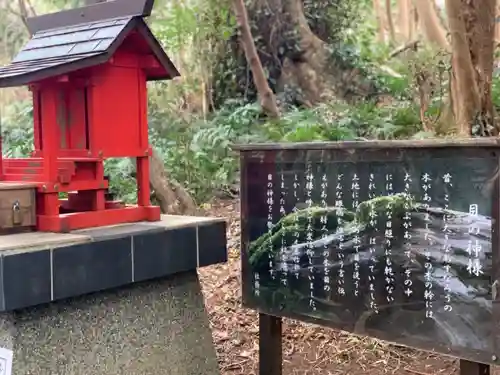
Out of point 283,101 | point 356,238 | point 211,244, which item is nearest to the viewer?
point 356,238

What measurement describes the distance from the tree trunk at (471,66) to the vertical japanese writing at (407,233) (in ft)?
13.8

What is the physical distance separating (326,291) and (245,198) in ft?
2.68

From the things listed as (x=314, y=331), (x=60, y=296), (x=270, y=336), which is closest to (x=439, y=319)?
(x=270, y=336)

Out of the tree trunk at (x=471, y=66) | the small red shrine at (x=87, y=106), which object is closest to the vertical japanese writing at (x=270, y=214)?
the small red shrine at (x=87, y=106)

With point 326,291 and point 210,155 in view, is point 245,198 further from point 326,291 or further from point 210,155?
point 210,155

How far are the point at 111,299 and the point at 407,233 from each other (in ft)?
5.55

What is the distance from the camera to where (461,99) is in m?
6.92

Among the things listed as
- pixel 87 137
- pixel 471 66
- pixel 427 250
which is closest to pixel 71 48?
pixel 87 137

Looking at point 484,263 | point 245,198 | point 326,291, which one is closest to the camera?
point 484,263

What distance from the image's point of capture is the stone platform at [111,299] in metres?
3.00

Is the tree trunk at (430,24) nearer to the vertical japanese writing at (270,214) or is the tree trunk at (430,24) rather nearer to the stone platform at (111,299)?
the vertical japanese writing at (270,214)

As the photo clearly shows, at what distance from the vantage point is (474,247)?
2.66m

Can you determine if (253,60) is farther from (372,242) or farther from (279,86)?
(372,242)

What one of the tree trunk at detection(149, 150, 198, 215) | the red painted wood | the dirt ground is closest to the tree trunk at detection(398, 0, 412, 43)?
the tree trunk at detection(149, 150, 198, 215)
